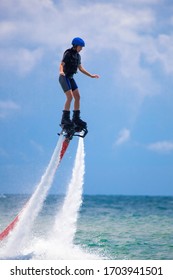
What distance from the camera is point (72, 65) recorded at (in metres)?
20.4

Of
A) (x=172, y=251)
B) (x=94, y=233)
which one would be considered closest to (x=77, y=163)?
(x=172, y=251)

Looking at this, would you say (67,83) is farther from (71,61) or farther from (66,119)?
(66,119)

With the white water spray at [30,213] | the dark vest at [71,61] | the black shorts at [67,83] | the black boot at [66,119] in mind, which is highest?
the dark vest at [71,61]

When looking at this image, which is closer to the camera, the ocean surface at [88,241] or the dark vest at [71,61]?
the dark vest at [71,61]

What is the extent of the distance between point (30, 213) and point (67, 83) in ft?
19.0

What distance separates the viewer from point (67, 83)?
2048 centimetres

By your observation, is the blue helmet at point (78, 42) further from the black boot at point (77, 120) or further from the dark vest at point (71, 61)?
the black boot at point (77, 120)

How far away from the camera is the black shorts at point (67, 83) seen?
20.4 m

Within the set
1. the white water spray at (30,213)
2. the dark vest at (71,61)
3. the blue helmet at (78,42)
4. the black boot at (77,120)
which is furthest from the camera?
the white water spray at (30,213)

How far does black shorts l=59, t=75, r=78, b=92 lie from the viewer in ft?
67.0

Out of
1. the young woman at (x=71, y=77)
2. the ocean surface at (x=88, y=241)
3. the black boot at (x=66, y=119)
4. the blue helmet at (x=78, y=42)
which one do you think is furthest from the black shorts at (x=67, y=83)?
the ocean surface at (x=88, y=241)
